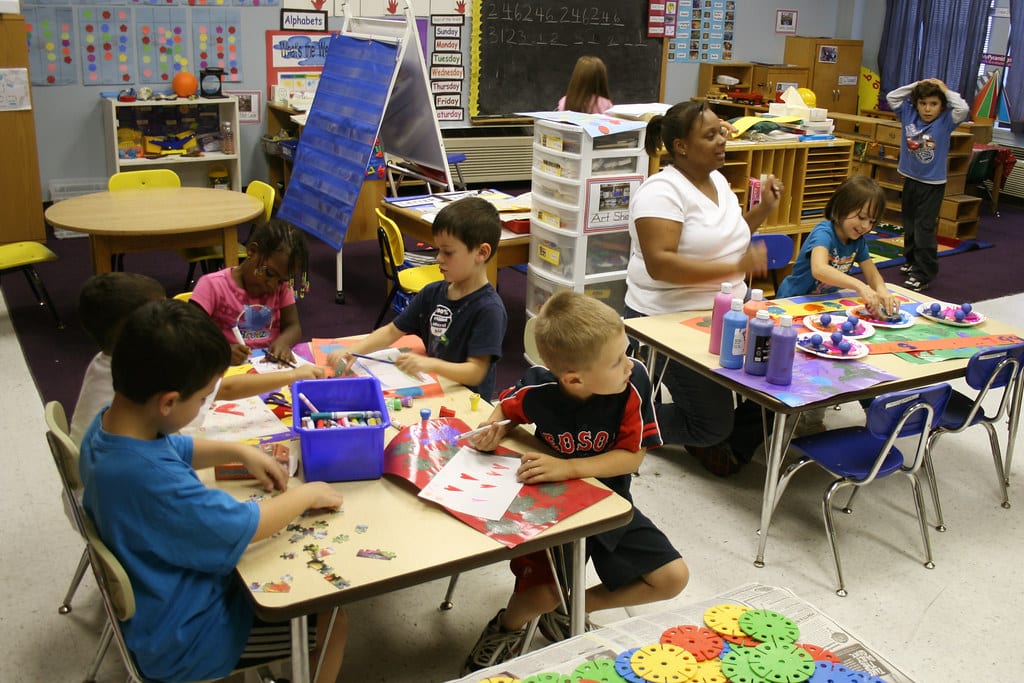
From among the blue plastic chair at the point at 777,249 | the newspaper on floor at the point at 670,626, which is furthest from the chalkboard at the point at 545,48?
the newspaper on floor at the point at 670,626

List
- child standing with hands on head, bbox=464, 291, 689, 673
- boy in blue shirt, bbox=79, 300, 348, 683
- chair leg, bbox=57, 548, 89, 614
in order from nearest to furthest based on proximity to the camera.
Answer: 1. boy in blue shirt, bbox=79, 300, 348, 683
2. child standing with hands on head, bbox=464, 291, 689, 673
3. chair leg, bbox=57, 548, 89, 614

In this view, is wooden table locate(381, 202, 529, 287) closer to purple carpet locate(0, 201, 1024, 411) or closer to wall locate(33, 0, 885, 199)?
purple carpet locate(0, 201, 1024, 411)

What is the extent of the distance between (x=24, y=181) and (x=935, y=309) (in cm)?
555

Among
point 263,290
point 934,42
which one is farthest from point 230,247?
point 934,42

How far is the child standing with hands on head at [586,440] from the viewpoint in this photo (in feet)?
6.57

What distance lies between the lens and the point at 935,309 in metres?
3.41

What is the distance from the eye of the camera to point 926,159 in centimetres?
610

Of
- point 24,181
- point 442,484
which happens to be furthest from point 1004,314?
point 24,181

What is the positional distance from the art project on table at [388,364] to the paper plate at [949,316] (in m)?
1.87

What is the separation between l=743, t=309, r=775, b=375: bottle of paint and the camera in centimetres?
281

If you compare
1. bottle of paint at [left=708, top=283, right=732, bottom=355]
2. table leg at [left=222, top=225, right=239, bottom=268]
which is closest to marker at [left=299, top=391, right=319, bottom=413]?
bottle of paint at [left=708, top=283, right=732, bottom=355]

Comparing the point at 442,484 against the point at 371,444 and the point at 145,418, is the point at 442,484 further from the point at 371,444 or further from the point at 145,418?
the point at 145,418

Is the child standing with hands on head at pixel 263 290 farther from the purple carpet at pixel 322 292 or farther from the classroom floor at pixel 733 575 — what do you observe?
the purple carpet at pixel 322 292

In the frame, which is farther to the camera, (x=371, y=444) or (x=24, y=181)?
(x=24, y=181)
